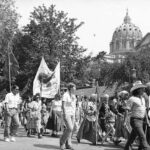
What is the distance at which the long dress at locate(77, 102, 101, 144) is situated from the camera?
12001 millimetres

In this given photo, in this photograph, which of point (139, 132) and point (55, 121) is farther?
point (55, 121)

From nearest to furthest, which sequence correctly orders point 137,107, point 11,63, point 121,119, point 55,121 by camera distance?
point 137,107 < point 121,119 < point 55,121 < point 11,63

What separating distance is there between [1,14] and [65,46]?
23.6 feet

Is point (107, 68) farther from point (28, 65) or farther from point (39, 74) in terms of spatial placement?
point (39, 74)

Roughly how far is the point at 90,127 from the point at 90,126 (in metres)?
0.04

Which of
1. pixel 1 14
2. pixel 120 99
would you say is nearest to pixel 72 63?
pixel 1 14

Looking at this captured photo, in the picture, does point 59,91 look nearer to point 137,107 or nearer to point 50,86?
point 50,86

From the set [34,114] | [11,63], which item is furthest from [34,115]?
[11,63]

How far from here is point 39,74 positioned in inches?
701

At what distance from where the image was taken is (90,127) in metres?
12.2

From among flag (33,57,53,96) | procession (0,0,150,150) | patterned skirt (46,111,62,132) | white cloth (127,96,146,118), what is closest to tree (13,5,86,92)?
procession (0,0,150,150)

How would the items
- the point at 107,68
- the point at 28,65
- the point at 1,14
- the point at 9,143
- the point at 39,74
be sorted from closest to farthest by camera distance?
the point at 9,143 < the point at 39,74 < the point at 1,14 < the point at 28,65 < the point at 107,68

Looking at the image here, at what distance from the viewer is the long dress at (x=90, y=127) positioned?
12.0 m

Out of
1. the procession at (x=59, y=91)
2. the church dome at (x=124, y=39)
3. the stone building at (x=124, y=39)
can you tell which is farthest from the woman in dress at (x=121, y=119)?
the church dome at (x=124, y=39)
